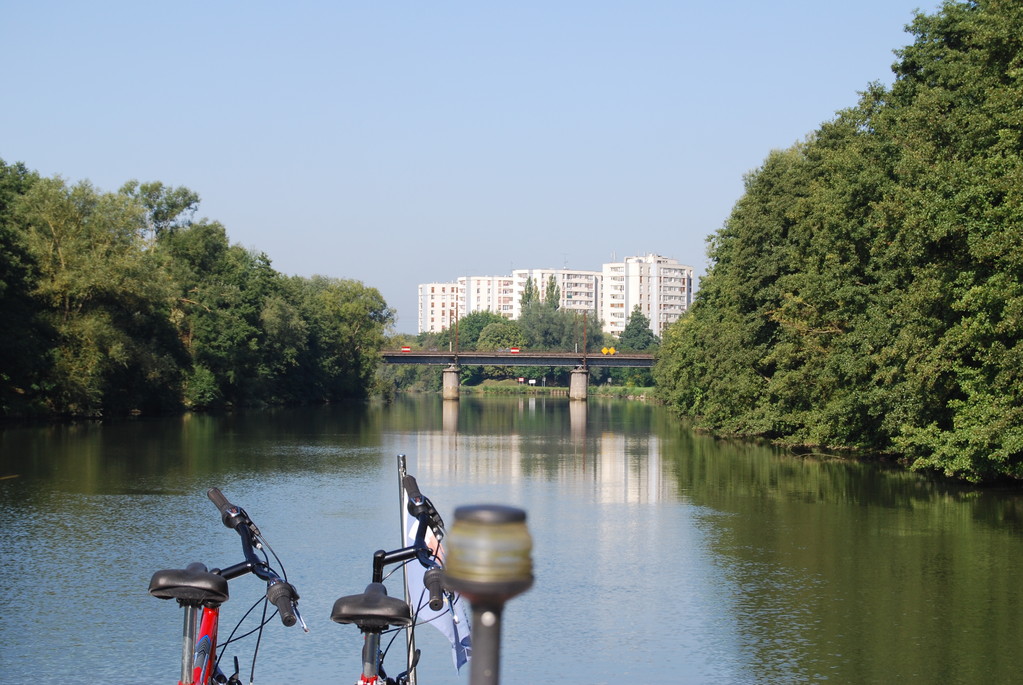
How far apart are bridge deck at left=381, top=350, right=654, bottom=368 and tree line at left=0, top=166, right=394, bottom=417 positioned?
30.2 m

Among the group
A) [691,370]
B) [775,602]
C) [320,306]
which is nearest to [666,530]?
[775,602]

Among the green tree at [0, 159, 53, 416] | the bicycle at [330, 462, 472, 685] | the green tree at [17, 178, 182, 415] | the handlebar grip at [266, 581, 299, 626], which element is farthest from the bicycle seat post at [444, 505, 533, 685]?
the green tree at [17, 178, 182, 415]

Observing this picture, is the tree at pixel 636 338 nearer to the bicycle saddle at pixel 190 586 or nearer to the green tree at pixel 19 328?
the green tree at pixel 19 328

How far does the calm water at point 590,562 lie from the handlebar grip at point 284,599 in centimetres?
691

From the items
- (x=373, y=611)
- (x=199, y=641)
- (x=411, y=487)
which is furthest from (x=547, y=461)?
(x=199, y=641)

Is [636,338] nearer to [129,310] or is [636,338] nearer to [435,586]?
[129,310]

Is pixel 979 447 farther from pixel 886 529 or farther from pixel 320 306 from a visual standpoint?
pixel 320 306

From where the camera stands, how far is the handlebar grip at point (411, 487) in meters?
6.30

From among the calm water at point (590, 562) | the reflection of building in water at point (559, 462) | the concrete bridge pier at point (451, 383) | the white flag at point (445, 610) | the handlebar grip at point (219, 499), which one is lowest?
the calm water at point (590, 562)

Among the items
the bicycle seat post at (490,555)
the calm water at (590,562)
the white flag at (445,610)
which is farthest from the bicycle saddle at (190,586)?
the calm water at (590,562)

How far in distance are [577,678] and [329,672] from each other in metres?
2.64

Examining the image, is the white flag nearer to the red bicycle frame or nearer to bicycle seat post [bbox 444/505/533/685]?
the red bicycle frame

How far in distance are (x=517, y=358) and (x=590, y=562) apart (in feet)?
356

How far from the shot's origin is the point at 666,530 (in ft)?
78.0
